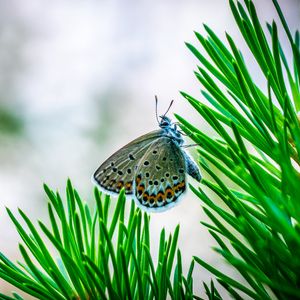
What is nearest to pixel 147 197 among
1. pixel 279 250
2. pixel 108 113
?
pixel 279 250

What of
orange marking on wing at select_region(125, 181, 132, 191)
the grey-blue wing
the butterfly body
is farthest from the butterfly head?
orange marking on wing at select_region(125, 181, 132, 191)

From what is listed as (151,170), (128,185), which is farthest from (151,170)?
(128,185)

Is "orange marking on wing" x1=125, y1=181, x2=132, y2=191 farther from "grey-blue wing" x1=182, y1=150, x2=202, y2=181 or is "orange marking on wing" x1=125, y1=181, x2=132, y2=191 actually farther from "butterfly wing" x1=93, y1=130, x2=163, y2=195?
"grey-blue wing" x1=182, y1=150, x2=202, y2=181

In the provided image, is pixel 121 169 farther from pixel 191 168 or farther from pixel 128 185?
pixel 191 168

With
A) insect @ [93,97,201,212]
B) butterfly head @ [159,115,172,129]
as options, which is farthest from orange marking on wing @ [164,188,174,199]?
butterfly head @ [159,115,172,129]

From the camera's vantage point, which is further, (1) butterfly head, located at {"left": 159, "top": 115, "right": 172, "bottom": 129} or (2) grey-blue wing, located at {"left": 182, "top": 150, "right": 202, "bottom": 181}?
(1) butterfly head, located at {"left": 159, "top": 115, "right": 172, "bottom": 129}

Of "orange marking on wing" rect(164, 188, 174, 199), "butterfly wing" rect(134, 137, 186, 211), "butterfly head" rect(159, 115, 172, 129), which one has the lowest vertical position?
"orange marking on wing" rect(164, 188, 174, 199)

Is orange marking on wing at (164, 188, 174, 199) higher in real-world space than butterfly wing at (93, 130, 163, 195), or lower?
lower
